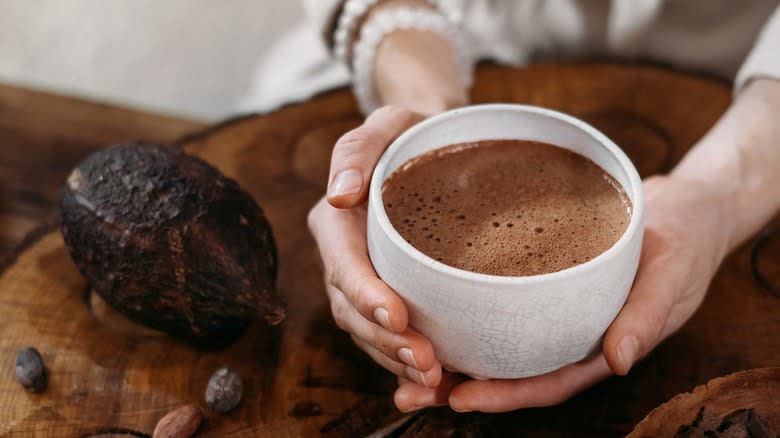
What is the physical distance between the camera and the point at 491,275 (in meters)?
0.57

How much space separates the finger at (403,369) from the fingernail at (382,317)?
6 cm

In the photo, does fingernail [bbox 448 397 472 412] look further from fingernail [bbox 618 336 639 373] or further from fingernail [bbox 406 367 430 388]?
fingernail [bbox 618 336 639 373]

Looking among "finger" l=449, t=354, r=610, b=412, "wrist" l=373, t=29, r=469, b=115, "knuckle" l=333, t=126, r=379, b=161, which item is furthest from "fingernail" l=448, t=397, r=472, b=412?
"wrist" l=373, t=29, r=469, b=115

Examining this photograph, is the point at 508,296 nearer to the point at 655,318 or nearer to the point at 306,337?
the point at 655,318

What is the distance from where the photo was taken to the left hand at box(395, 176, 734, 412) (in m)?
0.65

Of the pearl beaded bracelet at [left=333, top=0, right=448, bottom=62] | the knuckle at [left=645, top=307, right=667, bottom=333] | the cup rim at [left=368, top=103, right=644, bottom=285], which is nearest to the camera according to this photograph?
the cup rim at [left=368, top=103, right=644, bottom=285]

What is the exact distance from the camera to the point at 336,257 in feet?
2.20

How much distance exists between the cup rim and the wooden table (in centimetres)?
21

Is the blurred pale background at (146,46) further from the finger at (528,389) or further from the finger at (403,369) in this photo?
the finger at (528,389)

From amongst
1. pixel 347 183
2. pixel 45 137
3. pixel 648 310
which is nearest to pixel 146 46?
pixel 45 137

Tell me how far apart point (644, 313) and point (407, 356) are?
202 millimetres

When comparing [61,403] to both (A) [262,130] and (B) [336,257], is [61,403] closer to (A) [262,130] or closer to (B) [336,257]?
(B) [336,257]

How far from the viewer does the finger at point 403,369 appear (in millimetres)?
631

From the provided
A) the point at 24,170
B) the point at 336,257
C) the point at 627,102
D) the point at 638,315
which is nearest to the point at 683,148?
the point at 627,102
